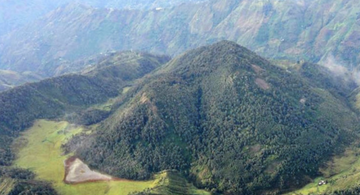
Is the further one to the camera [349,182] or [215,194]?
[215,194]

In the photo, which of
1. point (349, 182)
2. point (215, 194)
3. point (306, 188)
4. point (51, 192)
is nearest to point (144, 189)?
point (215, 194)

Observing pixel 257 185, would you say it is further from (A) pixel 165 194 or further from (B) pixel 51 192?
(B) pixel 51 192

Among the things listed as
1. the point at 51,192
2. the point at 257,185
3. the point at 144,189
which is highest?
the point at 51,192

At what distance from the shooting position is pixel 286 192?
195625mm

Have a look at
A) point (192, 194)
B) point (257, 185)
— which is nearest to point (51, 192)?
point (192, 194)

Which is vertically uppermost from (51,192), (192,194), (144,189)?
(51,192)

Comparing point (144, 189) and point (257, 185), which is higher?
point (144, 189)

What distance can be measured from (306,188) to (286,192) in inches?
426

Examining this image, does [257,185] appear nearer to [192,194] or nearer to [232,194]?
[232,194]

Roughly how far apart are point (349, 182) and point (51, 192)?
Answer: 503 ft

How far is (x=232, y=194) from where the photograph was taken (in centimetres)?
19862

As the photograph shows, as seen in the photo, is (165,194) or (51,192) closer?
(165,194)

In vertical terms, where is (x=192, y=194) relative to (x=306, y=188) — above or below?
above

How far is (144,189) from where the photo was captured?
198m
